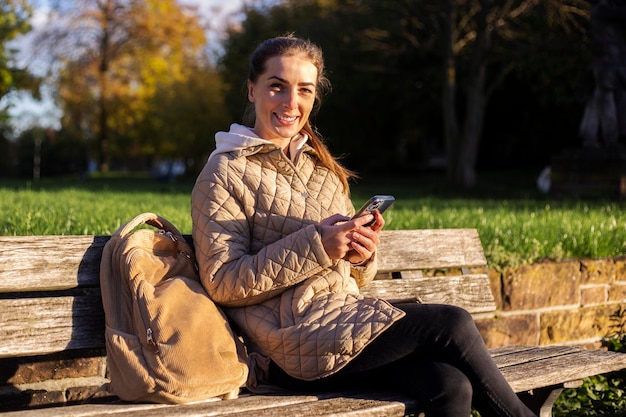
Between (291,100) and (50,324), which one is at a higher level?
(291,100)

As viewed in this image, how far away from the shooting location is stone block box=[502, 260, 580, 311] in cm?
542

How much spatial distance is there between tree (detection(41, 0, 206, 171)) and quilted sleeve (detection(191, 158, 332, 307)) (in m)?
38.7

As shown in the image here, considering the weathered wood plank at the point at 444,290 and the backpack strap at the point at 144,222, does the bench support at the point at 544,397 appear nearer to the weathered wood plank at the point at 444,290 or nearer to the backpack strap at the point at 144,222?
the weathered wood plank at the point at 444,290

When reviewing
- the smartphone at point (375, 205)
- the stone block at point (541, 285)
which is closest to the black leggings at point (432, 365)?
the smartphone at point (375, 205)

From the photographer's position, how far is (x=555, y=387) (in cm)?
379

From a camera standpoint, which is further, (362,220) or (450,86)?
(450,86)

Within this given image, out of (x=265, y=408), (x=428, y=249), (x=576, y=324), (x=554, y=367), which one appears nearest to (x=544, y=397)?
(x=554, y=367)

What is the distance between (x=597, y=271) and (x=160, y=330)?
146 inches

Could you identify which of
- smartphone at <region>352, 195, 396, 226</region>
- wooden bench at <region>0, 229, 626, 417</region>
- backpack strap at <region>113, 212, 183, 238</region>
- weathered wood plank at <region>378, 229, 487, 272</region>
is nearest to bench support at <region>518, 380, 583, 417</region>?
wooden bench at <region>0, 229, 626, 417</region>

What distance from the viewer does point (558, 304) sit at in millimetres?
5648

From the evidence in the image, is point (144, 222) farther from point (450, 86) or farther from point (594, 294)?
point (450, 86)

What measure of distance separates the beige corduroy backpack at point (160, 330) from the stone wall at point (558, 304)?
245cm

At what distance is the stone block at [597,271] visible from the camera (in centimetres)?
578

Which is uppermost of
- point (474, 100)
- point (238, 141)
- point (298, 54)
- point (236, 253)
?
point (474, 100)
